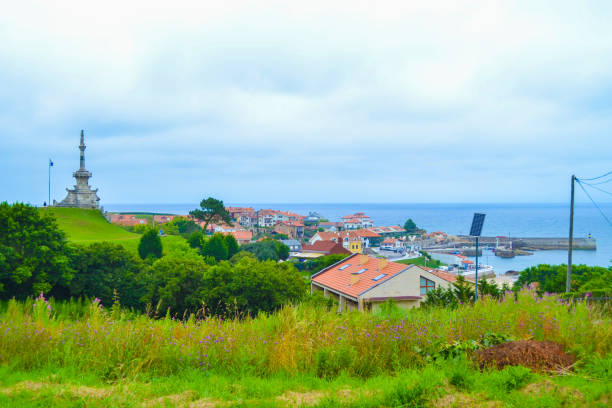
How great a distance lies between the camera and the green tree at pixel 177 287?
2075 centimetres

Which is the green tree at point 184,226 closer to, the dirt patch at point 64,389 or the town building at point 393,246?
the town building at point 393,246

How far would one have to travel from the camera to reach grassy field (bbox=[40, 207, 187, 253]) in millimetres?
46469

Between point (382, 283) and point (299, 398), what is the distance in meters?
20.4

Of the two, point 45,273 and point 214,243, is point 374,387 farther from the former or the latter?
point 214,243

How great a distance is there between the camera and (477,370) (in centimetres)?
380

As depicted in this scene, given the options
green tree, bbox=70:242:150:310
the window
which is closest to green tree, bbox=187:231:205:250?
green tree, bbox=70:242:150:310

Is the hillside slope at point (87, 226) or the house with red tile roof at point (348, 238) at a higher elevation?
the hillside slope at point (87, 226)

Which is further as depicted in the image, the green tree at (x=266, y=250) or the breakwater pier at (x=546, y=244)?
the breakwater pier at (x=546, y=244)

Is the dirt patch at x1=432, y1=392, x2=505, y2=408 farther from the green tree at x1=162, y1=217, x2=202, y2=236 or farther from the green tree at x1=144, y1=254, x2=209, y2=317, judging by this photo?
the green tree at x1=162, y1=217, x2=202, y2=236

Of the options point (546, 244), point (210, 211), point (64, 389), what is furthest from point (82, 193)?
point (546, 244)

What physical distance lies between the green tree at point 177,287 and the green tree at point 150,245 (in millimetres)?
21508

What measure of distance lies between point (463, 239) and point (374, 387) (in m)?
140

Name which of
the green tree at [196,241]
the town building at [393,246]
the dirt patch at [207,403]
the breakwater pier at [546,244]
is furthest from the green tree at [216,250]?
the breakwater pier at [546,244]

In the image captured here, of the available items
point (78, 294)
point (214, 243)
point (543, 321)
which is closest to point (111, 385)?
point (543, 321)
